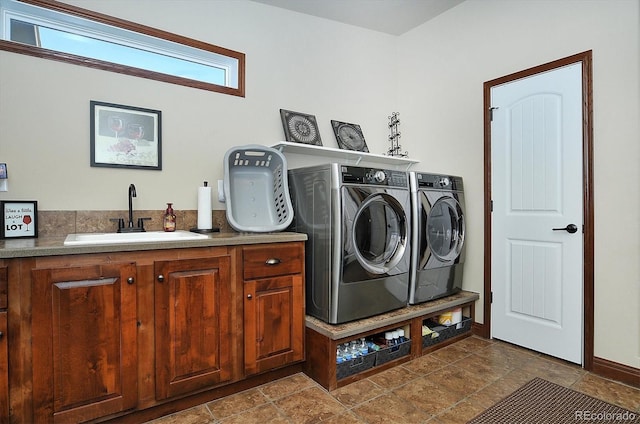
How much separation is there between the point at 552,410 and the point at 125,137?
2.95 m

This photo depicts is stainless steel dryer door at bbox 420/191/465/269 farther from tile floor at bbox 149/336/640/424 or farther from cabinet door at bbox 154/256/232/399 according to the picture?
cabinet door at bbox 154/256/232/399

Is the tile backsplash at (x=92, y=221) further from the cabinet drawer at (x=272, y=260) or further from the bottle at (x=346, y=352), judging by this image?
the bottle at (x=346, y=352)

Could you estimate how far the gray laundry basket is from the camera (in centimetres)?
250

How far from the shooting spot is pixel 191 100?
2.54 meters

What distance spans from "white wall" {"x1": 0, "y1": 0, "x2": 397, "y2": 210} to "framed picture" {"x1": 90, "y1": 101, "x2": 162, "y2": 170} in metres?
0.05

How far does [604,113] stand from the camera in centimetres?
229

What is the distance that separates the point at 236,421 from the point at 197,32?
255 centimetres

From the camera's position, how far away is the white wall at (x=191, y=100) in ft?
6.66

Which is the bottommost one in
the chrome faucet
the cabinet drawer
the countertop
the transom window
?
the cabinet drawer

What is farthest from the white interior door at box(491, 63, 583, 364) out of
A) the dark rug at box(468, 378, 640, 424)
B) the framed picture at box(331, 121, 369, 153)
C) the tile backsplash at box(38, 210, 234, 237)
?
the tile backsplash at box(38, 210, 234, 237)

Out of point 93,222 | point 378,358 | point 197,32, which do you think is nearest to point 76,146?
point 93,222

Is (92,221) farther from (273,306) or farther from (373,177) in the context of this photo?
(373,177)

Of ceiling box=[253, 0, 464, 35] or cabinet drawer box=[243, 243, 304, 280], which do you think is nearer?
cabinet drawer box=[243, 243, 304, 280]

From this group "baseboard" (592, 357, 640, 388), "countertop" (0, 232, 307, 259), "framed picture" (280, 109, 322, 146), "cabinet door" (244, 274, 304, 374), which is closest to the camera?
"countertop" (0, 232, 307, 259)
